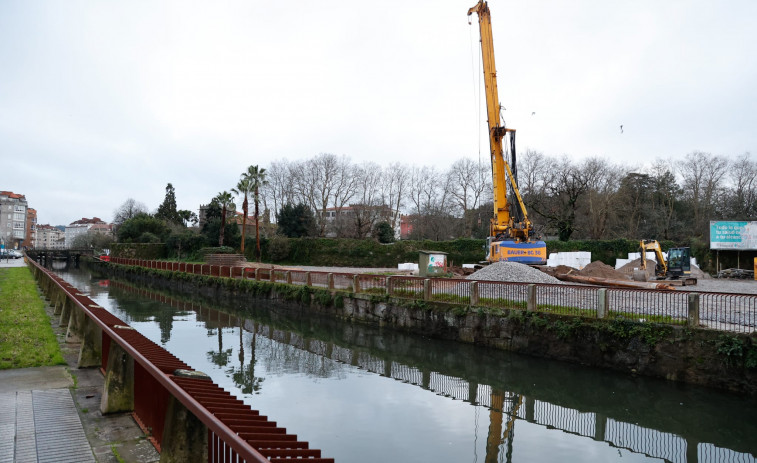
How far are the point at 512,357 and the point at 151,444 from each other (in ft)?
33.4

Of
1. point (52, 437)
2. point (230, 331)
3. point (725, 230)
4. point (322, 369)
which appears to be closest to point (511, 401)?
point (322, 369)

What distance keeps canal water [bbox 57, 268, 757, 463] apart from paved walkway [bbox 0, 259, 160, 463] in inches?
117

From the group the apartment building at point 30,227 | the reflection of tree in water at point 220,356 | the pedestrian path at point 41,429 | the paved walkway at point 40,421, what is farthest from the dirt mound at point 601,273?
the apartment building at point 30,227

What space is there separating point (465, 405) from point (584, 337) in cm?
407

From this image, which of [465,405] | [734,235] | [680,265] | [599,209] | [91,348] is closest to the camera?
[91,348]

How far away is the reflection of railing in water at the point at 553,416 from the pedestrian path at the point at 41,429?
585 cm

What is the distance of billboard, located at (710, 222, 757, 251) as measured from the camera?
3238 cm

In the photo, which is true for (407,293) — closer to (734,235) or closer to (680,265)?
(680,265)

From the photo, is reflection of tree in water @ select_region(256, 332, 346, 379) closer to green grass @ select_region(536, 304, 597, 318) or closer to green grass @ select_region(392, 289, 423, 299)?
green grass @ select_region(392, 289, 423, 299)

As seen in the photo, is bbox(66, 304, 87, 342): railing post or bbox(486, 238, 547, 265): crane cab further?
bbox(486, 238, 547, 265): crane cab

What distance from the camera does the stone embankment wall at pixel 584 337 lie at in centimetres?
934

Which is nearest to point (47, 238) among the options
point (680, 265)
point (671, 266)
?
point (671, 266)

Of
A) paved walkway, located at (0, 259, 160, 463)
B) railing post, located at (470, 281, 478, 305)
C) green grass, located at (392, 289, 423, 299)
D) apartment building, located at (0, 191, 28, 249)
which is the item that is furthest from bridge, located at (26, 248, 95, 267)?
paved walkway, located at (0, 259, 160, 463)

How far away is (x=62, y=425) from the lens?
4.78 m
